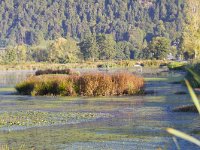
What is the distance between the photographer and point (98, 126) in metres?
17.0

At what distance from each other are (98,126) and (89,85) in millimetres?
15635

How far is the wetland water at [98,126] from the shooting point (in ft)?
44.1

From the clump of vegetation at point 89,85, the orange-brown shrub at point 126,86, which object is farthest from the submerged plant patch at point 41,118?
the orange-brown shrub at point 126,86

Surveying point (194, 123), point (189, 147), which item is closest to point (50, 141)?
point (189, 147)

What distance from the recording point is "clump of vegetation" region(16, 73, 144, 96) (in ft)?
107

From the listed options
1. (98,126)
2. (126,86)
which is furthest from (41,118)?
(126,86)

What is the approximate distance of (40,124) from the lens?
17.8 m

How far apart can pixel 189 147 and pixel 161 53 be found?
14286 centimetres

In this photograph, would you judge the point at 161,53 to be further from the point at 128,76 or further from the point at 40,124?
the point at 40,124

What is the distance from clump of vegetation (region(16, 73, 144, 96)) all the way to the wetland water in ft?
21.8

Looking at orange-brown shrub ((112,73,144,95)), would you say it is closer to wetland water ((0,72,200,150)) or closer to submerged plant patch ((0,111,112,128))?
wetland water ((0,72,200,150))

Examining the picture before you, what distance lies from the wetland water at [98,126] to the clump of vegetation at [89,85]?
21.8ft

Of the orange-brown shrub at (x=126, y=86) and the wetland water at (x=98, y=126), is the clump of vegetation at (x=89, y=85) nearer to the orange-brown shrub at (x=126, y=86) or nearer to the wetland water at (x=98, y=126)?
the orange-brown shrub at (x=126, y=86)

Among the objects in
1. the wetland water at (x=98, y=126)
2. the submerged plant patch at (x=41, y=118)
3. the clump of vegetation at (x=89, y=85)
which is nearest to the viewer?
the wetland water at (x=98, y=126)
